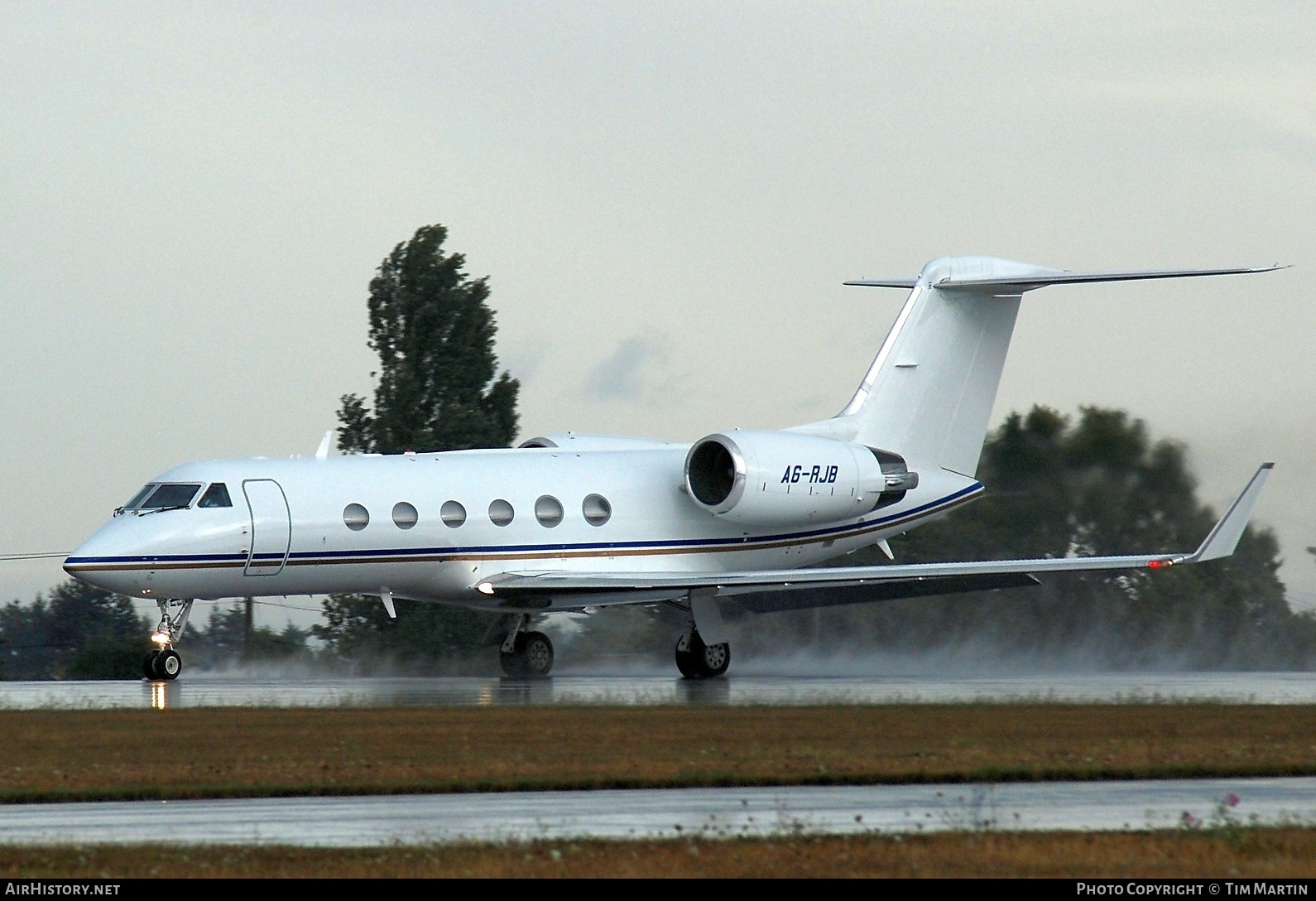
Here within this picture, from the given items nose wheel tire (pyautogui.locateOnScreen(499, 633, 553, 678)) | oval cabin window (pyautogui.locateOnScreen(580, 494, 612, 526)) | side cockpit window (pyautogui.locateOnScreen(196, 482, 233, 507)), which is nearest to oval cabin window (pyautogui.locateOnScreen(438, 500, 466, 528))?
oval cabin window (pyautogui.locateOnScreen(580, 494, 612, 526))

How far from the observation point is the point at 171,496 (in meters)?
25.5

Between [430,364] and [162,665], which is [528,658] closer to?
[162,665]

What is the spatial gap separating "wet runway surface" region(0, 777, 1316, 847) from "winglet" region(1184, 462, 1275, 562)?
38.8 ft

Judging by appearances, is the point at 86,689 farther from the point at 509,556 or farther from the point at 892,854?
the point at 892,854

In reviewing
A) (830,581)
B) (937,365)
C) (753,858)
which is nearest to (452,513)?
(830,581)

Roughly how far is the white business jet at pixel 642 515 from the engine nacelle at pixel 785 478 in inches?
1.5

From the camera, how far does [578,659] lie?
35406 millimetres

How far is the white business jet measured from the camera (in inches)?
998

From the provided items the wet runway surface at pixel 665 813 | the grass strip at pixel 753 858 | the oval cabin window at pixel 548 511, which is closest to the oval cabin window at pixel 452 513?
the oval cabin window at pixel 548 511

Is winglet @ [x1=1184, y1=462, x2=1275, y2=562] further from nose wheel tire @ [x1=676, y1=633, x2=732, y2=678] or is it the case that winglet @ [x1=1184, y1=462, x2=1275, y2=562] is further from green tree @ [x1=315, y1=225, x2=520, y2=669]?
green tree @ [x1=315, y1=225, x2=520, y2=669]

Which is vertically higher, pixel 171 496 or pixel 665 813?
pixel 171 496

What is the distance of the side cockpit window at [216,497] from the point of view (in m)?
25.3

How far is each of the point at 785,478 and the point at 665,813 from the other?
56.7ft
